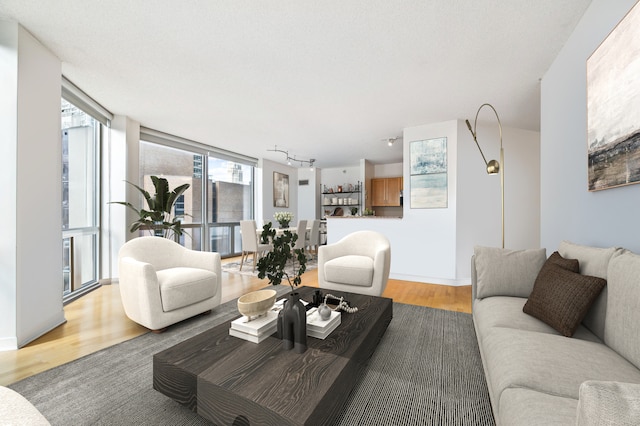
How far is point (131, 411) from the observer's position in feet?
4.64

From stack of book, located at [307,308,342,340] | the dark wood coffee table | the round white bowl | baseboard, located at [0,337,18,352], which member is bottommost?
baseboard, located at [0,337,18,352]

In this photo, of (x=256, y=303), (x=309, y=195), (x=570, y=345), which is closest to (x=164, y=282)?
(x=256, y=303)

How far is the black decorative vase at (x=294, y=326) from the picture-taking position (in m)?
1.44

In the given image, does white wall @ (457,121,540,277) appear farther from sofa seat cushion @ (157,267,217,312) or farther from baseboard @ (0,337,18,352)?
baseboard @ (0,337,18,352)

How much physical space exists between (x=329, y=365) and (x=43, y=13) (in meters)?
3.23

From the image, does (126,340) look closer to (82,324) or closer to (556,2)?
(82,324)

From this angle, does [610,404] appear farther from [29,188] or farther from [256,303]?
[29,188]

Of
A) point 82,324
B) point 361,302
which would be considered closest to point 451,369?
point 361,302

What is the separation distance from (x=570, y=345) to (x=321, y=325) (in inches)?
48.8

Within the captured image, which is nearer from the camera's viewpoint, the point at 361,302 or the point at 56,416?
the point at 56,416

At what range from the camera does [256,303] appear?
159 cm

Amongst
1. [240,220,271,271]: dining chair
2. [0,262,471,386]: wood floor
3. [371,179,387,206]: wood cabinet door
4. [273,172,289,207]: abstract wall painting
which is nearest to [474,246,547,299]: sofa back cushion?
[0,262,471,386]: wood floor

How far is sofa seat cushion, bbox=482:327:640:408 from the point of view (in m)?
1.01

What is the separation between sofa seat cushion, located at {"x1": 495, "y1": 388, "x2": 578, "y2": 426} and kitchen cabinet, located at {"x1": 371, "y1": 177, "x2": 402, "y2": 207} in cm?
646
